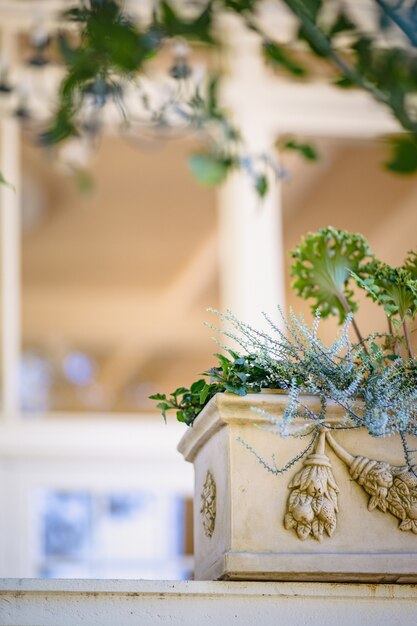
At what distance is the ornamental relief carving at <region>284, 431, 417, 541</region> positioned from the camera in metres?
1.61

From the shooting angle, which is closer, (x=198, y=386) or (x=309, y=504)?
(x=309, y=504)

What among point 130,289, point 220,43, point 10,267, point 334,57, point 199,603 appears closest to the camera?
point 199,603

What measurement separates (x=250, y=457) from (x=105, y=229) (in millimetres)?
3677

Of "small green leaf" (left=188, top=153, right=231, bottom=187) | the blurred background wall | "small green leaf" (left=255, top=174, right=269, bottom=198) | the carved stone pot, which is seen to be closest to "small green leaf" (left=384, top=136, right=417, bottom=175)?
the carved stone pot

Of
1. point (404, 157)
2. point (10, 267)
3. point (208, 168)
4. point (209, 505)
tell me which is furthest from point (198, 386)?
point (10, 267)

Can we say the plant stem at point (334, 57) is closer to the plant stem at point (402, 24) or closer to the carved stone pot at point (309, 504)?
the plant stem at point (402, 24)

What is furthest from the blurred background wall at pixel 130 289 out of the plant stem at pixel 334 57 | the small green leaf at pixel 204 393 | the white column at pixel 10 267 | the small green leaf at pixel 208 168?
the small green leaf at pixel 204 393

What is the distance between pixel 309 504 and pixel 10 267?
3.62m

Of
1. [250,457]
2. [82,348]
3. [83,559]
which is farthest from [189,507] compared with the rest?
[250,457]

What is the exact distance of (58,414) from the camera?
5004mm

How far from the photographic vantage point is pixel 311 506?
5.29 ft

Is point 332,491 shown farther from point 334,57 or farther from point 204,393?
point 334,57

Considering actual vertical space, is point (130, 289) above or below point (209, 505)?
above

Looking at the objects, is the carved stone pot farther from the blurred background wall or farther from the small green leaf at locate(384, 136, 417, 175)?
the blurred background wall
